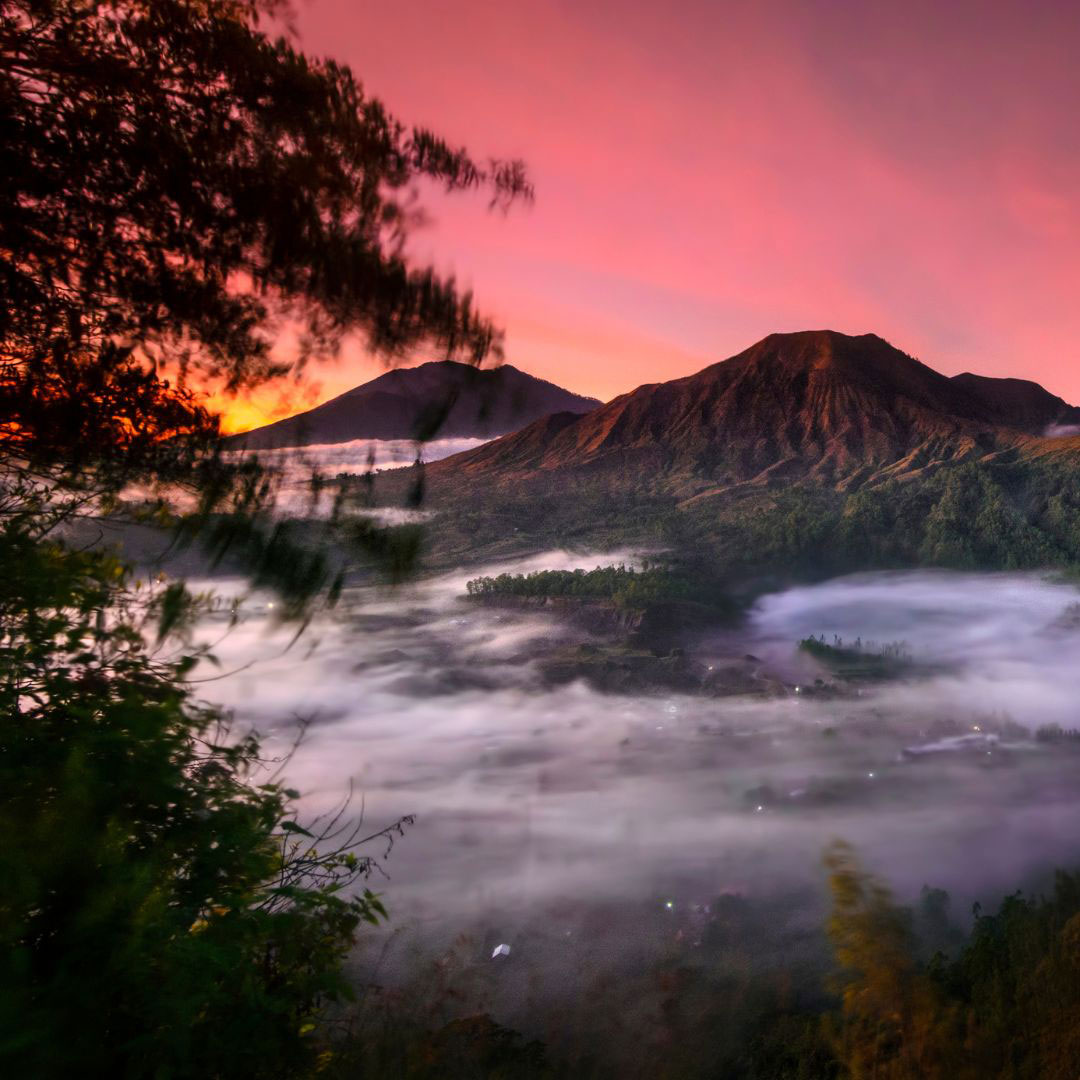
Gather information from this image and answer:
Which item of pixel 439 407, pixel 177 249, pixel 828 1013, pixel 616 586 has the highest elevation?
pixel 177 249

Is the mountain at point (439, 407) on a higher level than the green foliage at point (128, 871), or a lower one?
higher

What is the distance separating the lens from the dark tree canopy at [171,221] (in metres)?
4.20

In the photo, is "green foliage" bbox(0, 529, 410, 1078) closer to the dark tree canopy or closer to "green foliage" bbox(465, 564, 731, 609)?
the dark tree canopy

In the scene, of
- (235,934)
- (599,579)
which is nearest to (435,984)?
(235,934)

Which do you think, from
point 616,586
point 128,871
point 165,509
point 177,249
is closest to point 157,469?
point 165,509

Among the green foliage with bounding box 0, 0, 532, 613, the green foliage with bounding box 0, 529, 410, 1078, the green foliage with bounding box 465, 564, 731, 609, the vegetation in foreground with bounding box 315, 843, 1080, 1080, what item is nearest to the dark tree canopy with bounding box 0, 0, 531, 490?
the green foliage with bounding box 0, 0, 532, 613

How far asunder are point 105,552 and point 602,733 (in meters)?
154

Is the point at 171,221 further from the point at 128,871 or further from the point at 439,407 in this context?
the point at 128,871

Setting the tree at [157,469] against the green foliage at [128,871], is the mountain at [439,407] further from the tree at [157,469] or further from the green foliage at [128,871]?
the green foliage at [128,871]

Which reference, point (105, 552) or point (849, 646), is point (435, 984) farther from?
point (849, 646)

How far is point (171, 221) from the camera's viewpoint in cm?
462

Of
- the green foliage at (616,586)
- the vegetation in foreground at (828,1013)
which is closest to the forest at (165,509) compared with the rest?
the vegetation in foreground at (828,1013)

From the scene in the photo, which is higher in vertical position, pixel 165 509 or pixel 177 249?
pixel 177 249

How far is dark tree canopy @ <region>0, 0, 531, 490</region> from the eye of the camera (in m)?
4.20
